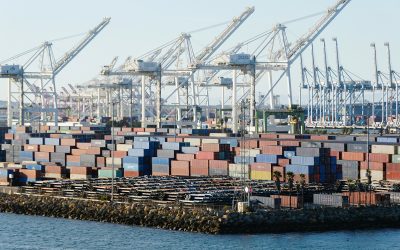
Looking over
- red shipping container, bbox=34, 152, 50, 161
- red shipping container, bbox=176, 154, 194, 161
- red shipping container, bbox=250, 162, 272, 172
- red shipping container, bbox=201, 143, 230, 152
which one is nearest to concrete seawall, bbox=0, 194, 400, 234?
red shipping container, bbox=250, 162, 272, 172

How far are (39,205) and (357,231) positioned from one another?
481 inches

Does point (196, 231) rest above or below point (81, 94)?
below

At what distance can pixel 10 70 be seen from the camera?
256 feet

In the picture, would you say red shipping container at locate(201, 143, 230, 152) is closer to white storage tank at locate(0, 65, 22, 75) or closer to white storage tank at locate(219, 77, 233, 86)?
white storage tank at locate(0, 65, 22, 75)

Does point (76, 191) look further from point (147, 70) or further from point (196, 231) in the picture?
point (147, 70)

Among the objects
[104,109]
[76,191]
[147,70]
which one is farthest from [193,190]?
[104,109]

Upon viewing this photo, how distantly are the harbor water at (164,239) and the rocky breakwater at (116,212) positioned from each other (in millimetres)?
441

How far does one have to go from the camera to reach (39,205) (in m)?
40.3

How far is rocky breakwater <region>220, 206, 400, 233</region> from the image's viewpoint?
3388cm

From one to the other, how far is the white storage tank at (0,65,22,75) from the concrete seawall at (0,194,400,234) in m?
40.5

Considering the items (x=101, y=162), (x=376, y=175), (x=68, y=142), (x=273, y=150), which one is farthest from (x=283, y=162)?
(x=68, y=142)

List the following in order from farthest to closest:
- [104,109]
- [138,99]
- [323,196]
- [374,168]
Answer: [104,109], [138,99], [374,168], [323,196]

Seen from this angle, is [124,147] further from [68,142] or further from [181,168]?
[181,168]

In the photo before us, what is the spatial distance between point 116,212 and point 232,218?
16.0 ft
